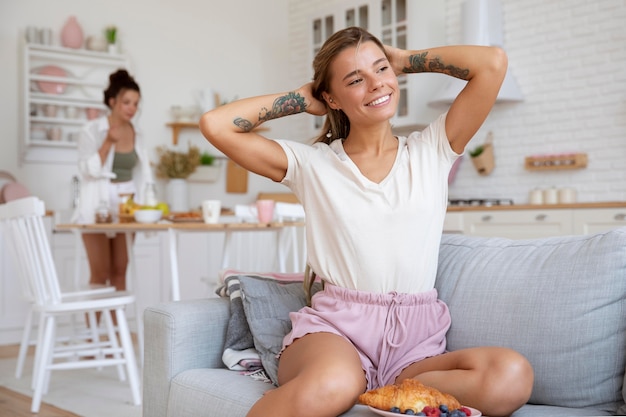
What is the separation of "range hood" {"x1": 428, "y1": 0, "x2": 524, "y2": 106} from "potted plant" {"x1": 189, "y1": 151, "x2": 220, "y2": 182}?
6.77 ft

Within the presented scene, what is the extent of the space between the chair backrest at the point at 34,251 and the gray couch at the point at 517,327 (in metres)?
1.55

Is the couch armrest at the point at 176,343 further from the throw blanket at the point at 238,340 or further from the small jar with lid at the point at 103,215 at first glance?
the small jar with lid at the point at 103,215

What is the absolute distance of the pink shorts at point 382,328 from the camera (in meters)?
1.81

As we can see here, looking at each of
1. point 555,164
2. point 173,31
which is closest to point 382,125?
point 555,164

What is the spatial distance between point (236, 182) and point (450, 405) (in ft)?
17.9

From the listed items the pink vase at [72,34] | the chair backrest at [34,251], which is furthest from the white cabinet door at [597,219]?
the pink vase at [72,34]

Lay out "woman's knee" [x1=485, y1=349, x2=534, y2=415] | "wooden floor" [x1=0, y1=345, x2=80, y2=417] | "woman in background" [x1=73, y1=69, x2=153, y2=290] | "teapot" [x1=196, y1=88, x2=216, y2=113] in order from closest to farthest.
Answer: "woman's knee" [x1=485, y1=349, x2=534, y2=415], "wooden floor" [x1=0, y1=345, x2=80, y2=417], "woman in background" [x1=73, y1=69, x2=153, y2=290], "teapot" [x1=196, y1=88, x2=216, y2=113]

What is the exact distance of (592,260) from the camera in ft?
5.74

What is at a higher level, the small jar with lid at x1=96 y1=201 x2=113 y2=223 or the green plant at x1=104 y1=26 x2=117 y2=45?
the green plant at x1=104 y1=26 x2=117 y2=45

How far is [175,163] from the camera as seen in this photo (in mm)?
6297

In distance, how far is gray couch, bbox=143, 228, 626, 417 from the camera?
66.2 inches

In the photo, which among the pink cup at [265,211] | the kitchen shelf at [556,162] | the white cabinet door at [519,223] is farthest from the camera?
the kitchen shelf at [556,162]

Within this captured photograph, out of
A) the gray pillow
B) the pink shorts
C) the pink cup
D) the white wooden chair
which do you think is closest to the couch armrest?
the gray pillow

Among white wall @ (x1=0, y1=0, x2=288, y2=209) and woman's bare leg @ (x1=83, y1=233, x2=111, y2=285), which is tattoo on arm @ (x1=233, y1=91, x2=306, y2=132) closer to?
woman's bare leg @ (x1=83, y1=233, x2=111, y2=285)
